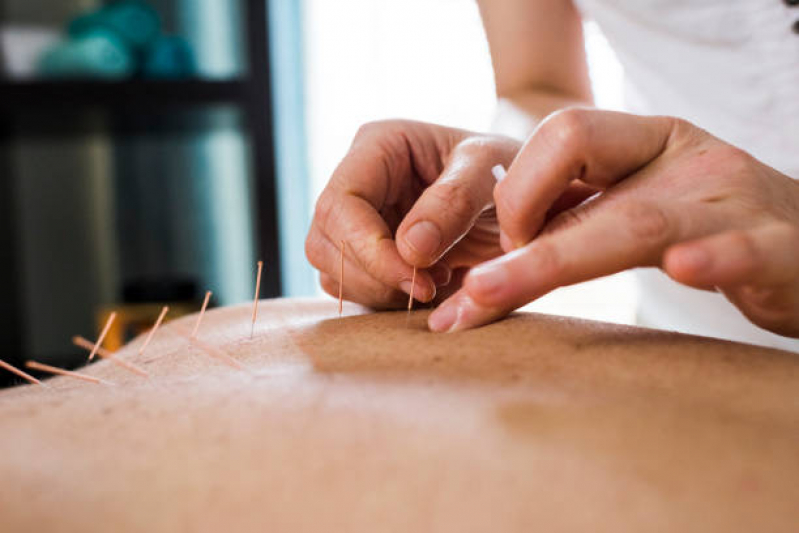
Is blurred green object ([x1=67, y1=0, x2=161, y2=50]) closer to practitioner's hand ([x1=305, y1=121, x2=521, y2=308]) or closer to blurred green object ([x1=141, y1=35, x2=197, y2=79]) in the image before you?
blurred green object ([x1=141, y1=35, x2=197, y2=79])

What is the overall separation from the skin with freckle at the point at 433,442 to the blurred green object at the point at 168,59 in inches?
63.6

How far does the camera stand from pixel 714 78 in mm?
1175

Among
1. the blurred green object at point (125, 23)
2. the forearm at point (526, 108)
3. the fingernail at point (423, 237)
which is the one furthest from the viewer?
the blurred green object at point (125, 23)

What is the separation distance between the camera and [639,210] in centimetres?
56

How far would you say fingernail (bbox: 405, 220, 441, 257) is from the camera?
31.1 inches

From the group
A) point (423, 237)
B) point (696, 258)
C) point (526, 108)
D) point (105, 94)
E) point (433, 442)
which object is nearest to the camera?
point (433, 442)

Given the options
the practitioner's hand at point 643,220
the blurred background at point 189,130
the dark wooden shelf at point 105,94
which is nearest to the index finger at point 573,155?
the practitioner's hand at point 643,220

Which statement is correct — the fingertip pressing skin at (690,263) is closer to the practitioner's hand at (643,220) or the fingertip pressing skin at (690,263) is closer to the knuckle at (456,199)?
the practitioner's hand at (643,220)

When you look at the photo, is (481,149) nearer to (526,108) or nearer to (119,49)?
(526,108)

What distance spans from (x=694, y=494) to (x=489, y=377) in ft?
0.63

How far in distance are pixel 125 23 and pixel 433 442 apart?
2050 millimetres

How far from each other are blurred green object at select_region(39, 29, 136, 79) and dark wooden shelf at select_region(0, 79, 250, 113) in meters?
0.06

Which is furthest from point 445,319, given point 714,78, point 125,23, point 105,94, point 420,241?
point 125,23

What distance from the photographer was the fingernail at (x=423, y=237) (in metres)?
0.79
